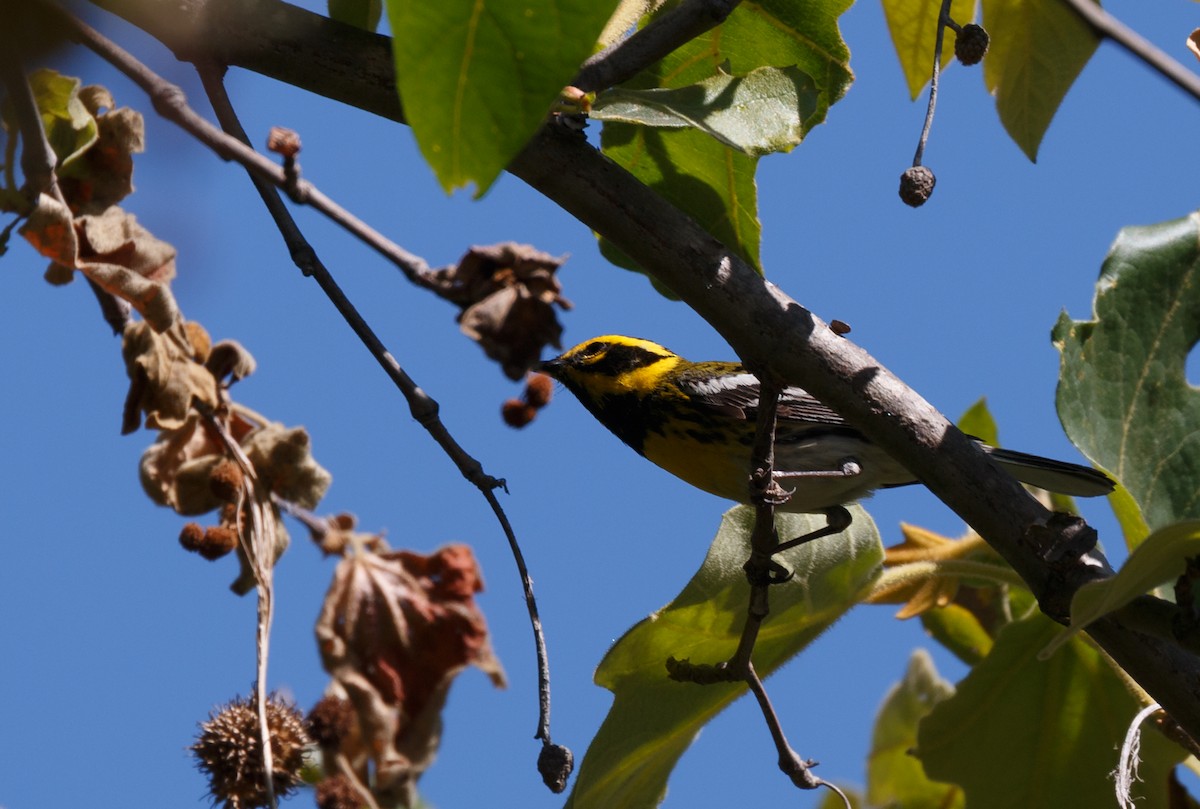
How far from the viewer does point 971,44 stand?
8.41 feet

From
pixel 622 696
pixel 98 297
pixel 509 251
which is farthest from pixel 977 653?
pixel 98 297

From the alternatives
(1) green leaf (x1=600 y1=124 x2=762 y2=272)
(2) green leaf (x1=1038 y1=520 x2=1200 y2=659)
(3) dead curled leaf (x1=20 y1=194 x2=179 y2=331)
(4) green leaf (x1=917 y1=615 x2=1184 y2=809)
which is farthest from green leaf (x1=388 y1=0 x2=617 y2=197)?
(4) green leaf (x1=917 y1=615 x2=1184 y2=809)

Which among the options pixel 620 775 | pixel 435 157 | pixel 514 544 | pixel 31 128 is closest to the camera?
pixel 435 157

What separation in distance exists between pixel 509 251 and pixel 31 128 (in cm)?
113

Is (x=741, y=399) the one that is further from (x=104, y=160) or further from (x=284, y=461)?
(x=104, y=160)

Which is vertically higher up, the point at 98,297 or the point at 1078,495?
the point at 98,297

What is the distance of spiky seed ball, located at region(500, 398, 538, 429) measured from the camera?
355cm

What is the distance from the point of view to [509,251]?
9.62 feet

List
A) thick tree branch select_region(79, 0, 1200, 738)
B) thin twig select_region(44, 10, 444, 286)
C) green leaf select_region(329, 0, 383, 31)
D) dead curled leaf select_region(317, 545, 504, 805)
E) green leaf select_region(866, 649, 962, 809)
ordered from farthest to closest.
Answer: green leaf select_region(866, 649, 962, 809)
dead curled leaf select_region(317, 545, 504, 805)
green leaf select_region(329, 0, 383, 31)
thick tree branch select_region(79, 0, 1200, 738)
thin twig select_region(44, 10, 444, 286)

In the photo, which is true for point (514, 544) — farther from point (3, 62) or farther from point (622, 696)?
point (3, 62)

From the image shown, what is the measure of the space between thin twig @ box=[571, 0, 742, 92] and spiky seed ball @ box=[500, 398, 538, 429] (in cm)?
139

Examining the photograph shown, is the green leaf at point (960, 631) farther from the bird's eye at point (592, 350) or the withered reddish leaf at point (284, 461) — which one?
the withered reddish leaf at point (284, 461)

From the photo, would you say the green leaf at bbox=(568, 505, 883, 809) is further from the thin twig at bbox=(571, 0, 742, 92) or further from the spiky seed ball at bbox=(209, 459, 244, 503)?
the thin twig at bbox=(571, 0, 742, 92)

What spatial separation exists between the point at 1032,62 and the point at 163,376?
7.65 feet
